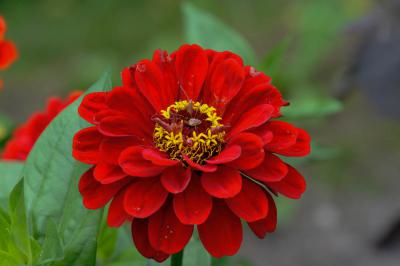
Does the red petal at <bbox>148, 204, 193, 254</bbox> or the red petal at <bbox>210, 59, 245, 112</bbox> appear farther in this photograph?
the red petal at <bbox>210, 59, 245, 112</bbox>

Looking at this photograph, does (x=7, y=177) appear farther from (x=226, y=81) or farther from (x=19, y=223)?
(x=226, y=81)

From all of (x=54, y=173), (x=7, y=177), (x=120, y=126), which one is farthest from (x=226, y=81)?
(x=7, y=177)

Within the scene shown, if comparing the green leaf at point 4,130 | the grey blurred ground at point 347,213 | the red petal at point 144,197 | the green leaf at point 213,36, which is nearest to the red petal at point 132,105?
the red petal at point 144,197

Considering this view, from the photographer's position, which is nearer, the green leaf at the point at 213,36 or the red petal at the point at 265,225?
the red petal at the point at 265,225

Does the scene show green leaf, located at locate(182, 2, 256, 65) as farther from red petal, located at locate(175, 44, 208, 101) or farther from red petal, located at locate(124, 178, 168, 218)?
red petal, located at locate(124, 178, 168, 218)

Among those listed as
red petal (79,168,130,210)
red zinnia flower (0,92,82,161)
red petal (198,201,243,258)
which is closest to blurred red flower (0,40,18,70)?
red zinnia flower (0,92,82,161)

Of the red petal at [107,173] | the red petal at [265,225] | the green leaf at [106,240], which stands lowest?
the green leaf at [106,240]

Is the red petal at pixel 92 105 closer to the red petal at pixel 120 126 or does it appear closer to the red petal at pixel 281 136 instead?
the red petal at pixel 120 126

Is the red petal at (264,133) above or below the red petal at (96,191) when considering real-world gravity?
above
